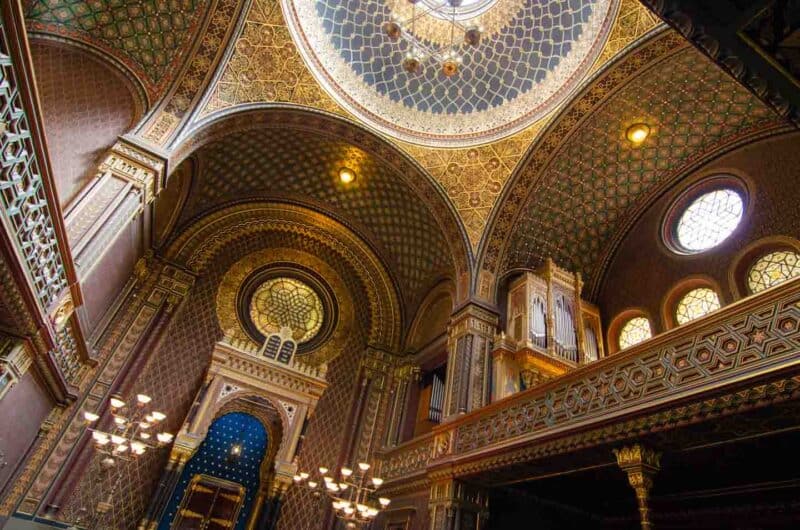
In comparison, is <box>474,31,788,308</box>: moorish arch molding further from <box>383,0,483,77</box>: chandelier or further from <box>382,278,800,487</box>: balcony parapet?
<box>382,278,800,487</box>: balcony parapet

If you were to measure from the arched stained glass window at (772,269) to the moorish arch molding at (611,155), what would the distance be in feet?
8.71

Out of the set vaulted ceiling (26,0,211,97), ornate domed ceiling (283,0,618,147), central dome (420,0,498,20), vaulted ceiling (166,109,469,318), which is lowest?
vaulted ceiling (26,0,211,97)

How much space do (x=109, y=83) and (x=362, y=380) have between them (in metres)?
9.79

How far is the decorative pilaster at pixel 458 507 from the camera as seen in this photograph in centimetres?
827

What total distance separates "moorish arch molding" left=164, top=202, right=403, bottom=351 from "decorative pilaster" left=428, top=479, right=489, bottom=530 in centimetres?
635

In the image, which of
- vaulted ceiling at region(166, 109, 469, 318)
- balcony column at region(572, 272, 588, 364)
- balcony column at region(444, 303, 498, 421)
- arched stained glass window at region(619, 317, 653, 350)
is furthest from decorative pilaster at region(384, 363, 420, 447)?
arched stained glass window at region(619, 317, 653, 350)

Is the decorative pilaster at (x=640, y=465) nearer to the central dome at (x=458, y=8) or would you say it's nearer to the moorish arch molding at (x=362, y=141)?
the moorish arch molding at (x=362, y=141)

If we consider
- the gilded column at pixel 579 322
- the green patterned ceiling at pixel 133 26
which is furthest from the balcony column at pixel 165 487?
the gilded column at pixel 579 322

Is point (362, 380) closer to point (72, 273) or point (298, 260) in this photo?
point (298, 260)

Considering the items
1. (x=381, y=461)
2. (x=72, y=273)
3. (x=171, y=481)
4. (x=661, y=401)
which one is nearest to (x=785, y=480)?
(x=661, y=401)

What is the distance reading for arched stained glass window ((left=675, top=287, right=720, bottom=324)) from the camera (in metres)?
9.66

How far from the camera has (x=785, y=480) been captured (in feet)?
22.4

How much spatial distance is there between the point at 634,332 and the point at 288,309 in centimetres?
964

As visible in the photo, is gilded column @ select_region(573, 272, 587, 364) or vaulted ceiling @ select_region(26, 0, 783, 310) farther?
gilded column @ select_region(573, 272, 587, 364)
